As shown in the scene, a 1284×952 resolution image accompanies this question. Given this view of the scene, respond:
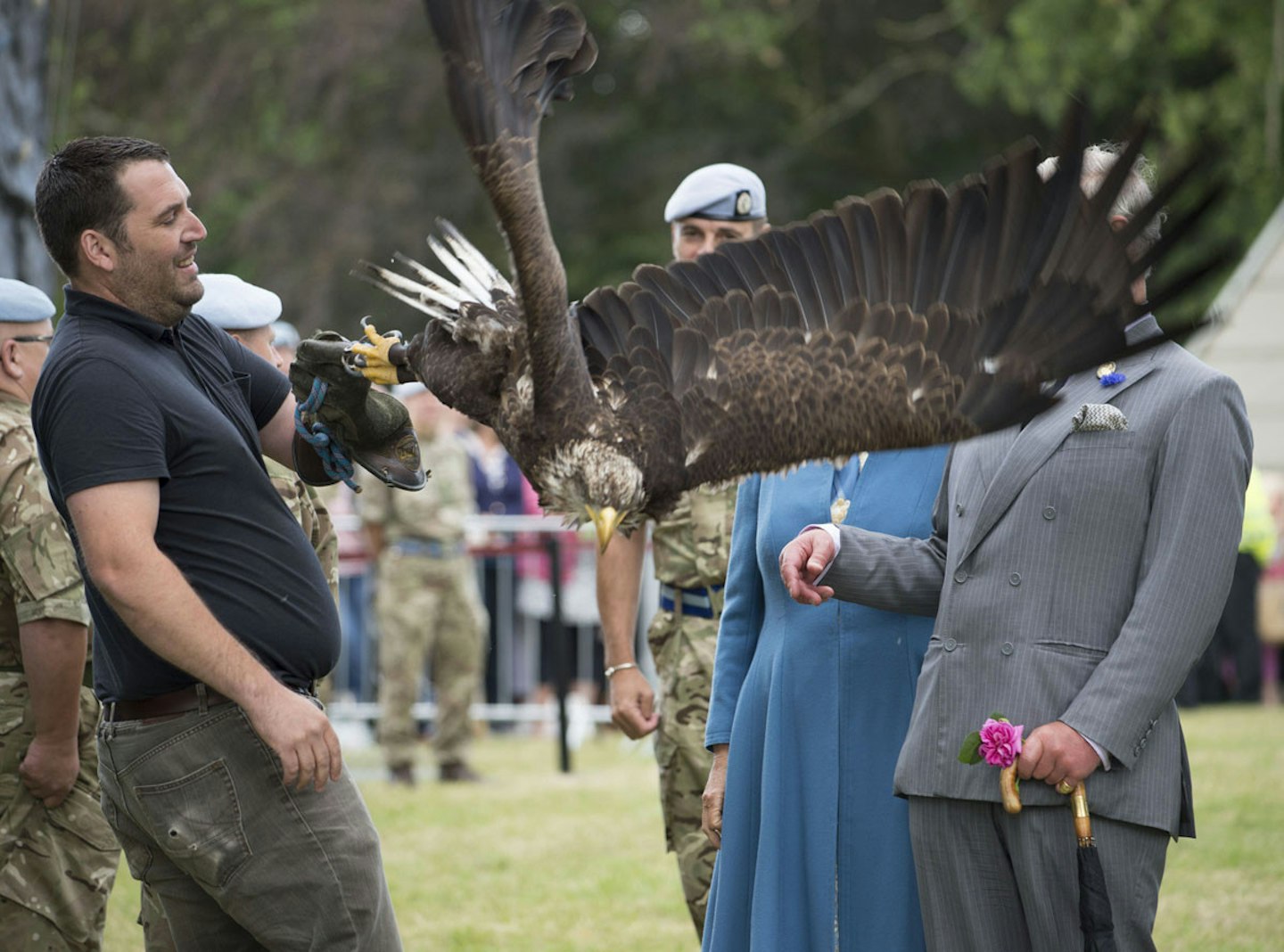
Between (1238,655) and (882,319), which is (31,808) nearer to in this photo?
(882,319)

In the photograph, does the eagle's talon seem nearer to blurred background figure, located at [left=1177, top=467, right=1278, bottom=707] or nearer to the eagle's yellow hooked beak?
the eagle's yellow hooked beak

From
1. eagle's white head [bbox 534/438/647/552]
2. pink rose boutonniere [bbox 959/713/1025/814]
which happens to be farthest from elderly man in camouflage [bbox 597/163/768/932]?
pink rose boutonniere [bbox 959/713/1025/814]

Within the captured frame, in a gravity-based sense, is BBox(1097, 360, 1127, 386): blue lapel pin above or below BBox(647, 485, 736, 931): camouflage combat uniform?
above

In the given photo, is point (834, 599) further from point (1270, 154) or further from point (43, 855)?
point (1270, 154)

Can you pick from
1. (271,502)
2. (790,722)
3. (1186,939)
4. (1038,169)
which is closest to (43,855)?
(271,502)

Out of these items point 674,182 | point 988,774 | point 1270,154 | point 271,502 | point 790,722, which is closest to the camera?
point 988,774

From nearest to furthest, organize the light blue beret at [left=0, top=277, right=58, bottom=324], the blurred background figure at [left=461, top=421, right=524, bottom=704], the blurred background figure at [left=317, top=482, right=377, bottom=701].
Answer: the light blue beret at [left=0, top=277, right=58, bottom=324] → the blurred background figure at [left=317, top=482, right=377, bottom=701] → the blurred background figure at [left=461, top=421, right=524, bottom=704]

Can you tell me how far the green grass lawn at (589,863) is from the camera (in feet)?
21.6

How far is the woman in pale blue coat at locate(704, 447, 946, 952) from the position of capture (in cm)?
392

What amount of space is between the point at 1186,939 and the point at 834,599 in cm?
309

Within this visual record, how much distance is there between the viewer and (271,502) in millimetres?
3723

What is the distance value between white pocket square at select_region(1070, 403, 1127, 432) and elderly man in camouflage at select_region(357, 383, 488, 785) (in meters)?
7.23

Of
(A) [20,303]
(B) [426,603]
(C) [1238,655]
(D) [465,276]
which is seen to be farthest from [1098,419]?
(C) [1238,655]

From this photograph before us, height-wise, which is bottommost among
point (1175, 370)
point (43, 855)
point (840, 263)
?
point (43, 855)
